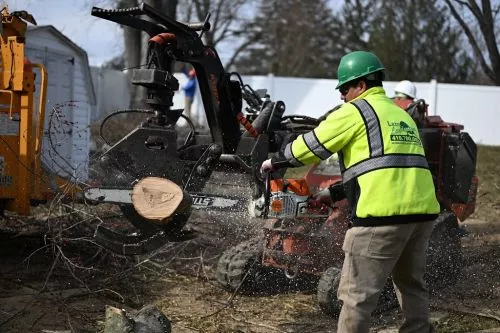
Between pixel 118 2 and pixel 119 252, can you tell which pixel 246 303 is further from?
pixel 118 2

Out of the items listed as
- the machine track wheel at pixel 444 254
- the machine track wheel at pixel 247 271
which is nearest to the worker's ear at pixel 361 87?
the machine track wheel at pixel 247 271

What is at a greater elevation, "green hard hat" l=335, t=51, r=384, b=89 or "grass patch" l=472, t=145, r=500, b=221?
"green hard hat" l=335, t=51, r=384, b=89

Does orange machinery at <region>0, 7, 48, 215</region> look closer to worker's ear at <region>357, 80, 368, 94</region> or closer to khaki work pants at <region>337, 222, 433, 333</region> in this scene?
worker's ear at <region>357, 80, 368, 94</region>

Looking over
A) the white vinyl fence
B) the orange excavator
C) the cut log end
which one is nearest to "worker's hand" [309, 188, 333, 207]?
the cut log end

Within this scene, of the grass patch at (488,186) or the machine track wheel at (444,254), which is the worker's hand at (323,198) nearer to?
the machine track wheel at (444,254)

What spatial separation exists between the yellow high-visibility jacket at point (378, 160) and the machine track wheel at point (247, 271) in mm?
2276

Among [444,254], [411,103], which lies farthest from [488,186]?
[444,254]

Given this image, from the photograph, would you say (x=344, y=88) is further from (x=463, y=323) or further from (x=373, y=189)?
(x=463, y=323)

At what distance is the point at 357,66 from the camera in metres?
4.70

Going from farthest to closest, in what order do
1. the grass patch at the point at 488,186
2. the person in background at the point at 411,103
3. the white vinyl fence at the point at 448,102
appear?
the white vinyl fence at the point at 448,102 → the grass patch at the point at 488,186 → the person in background at the point at 411,103

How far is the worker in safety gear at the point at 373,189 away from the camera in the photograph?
441 centimetres

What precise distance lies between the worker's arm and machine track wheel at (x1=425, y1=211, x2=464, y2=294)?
2.79 meters

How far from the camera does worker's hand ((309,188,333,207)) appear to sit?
578 centimetres

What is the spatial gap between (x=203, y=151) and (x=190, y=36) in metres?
0.99
